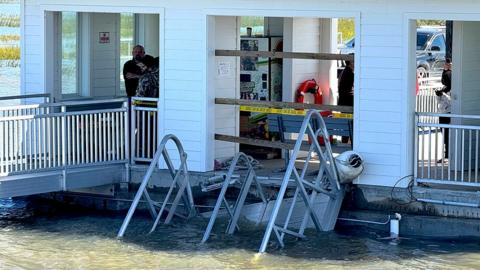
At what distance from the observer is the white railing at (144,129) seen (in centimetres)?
1673

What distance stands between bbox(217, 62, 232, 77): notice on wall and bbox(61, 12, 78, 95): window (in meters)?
3.35

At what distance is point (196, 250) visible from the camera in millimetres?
14086

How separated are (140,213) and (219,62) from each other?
252cm

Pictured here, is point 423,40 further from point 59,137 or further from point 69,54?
point 59,137

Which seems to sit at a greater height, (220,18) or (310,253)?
(220,18)

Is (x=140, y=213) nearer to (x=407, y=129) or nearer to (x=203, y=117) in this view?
(x=203, y=117)

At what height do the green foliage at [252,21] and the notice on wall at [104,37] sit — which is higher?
the green foliage at [252,21]

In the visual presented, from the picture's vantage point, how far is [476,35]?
653 inches

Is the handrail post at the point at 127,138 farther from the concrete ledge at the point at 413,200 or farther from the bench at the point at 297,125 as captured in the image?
the concrete ledge at the point at 413,200

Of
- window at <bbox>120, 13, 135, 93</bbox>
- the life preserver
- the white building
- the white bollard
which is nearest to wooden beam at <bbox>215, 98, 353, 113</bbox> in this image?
the white building

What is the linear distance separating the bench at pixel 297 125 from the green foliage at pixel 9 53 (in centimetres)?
2707

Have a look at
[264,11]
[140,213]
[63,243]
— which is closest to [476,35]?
[264,11]

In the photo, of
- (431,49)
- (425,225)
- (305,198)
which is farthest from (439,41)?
(305,198)

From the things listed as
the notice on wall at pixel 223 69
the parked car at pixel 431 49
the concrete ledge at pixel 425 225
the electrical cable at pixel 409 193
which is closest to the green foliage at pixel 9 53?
the parked car at pixel 431 49
